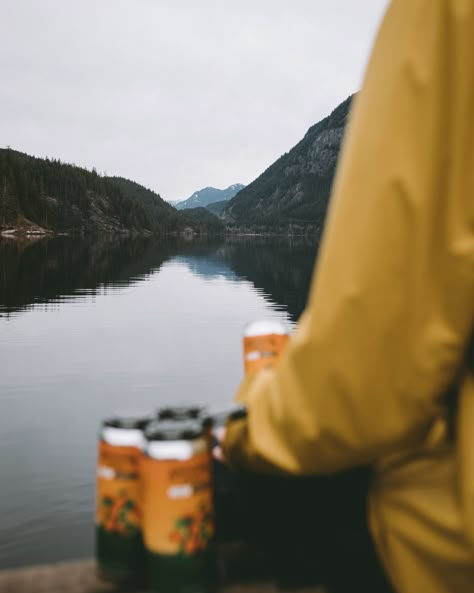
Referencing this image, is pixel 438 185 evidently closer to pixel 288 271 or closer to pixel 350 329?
pixel 350 329

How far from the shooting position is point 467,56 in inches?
45.7

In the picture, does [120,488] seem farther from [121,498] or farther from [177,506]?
[177,506]

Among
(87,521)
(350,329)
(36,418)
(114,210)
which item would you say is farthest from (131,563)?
(114,210)

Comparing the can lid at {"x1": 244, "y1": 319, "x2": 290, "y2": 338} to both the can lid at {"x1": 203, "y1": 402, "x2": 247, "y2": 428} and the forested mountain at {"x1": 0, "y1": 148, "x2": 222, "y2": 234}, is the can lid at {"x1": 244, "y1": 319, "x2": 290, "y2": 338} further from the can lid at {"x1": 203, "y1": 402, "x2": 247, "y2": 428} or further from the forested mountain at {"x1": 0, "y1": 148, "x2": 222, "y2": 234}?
the forested mountain at {"x1": 0, "y1": 148, "x2": 222, "y2": 234}

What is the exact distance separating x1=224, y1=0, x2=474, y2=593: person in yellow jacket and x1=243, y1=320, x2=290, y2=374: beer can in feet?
3.34

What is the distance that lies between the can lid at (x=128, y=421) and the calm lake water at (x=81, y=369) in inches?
2.4

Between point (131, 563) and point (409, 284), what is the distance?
137cm

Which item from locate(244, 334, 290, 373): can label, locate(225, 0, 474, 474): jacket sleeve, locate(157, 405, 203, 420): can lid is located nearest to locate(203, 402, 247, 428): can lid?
locate(157, 405, 203, 420): can lid

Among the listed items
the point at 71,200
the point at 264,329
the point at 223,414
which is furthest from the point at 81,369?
the point at 71,200

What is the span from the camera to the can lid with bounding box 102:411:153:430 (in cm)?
188

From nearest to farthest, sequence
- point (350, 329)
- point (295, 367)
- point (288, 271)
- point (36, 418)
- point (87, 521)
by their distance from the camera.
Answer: point (350, 329) < point (295, 367) < point (87, 521) < point (36, 418) < point (288, 271)

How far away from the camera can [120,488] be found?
188cm

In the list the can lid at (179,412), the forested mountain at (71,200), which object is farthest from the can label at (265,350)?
the forested mountain at (71,200)

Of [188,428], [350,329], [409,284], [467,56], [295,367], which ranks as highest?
[467,56]
